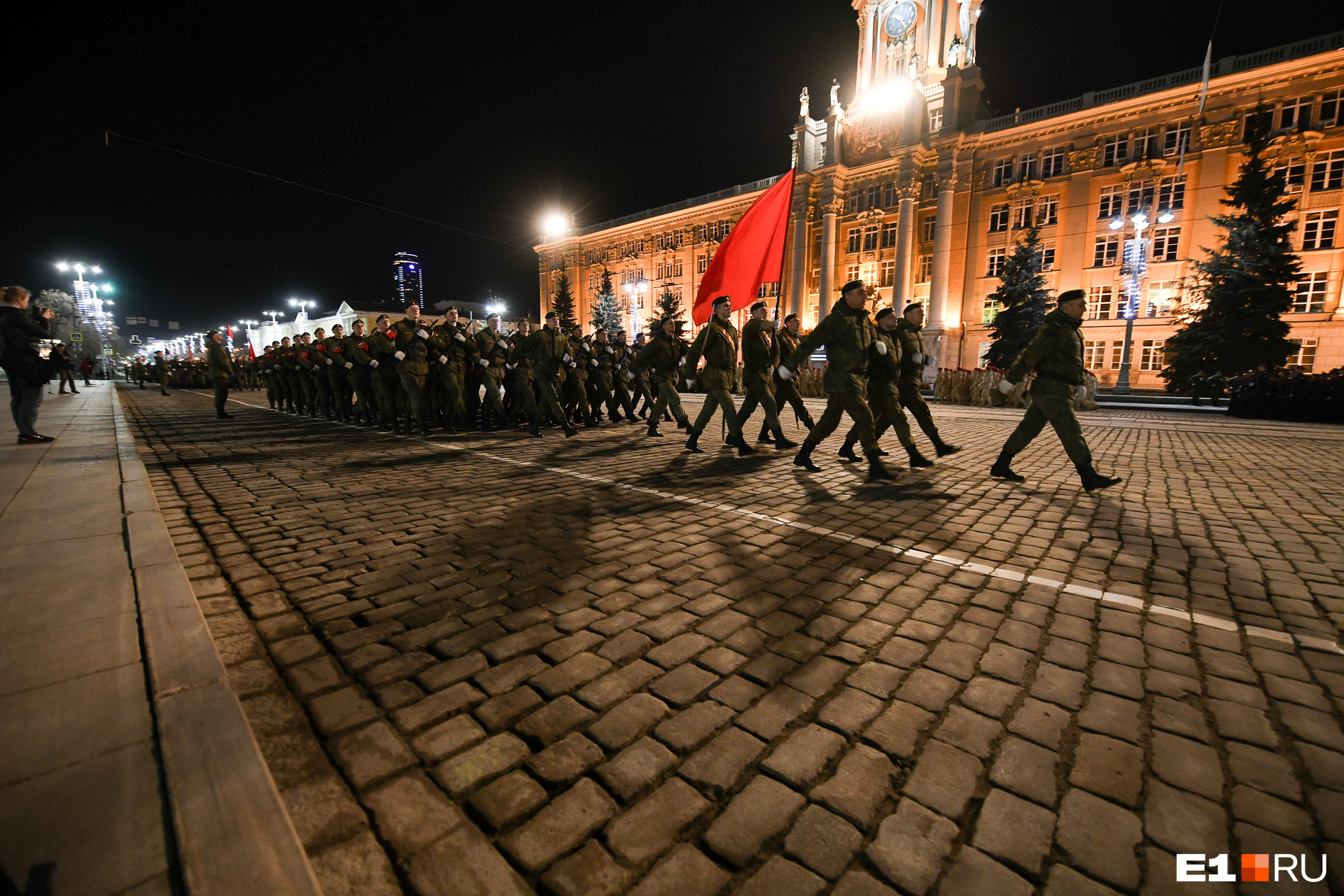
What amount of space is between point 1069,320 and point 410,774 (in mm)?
7063

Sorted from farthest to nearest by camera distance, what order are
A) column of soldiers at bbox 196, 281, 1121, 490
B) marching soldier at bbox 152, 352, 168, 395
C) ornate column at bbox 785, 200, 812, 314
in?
1. ornate column at bbox 785, 200, 812, 314
2. marching soldier at bbox 152, 352, 168, 395
3. column of soldiers at bbox 196, 281, 1121, 490

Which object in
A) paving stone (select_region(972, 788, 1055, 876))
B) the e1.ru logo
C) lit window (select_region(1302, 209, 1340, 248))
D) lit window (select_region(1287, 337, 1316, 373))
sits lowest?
the e1.ru logo

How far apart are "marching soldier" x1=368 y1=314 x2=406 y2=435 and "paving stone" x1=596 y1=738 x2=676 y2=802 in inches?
402

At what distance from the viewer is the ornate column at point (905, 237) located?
139ft

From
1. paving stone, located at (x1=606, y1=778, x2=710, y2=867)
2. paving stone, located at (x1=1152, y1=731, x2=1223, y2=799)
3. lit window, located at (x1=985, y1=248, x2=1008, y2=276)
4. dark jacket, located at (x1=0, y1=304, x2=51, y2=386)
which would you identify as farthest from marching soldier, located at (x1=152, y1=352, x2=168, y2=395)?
lit window, located at (x1=985, y1=248, x2=1008, y2=276)

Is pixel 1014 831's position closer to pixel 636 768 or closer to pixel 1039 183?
pixel 636 768

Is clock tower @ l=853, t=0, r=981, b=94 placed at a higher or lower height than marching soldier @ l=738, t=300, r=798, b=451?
higher

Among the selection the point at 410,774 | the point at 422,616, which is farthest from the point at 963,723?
the point at 422,616

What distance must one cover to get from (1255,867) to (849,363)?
542 centimetres

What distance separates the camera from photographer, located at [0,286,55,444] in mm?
7863

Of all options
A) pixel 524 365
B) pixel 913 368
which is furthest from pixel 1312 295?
pixel 524 365

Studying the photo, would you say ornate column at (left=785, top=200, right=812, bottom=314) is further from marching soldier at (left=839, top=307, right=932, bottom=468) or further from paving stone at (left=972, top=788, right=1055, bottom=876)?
paving stone at (left=972, top=788, right=1055, bottom=876)

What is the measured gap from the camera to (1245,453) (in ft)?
28.3

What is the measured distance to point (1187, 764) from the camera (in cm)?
191
